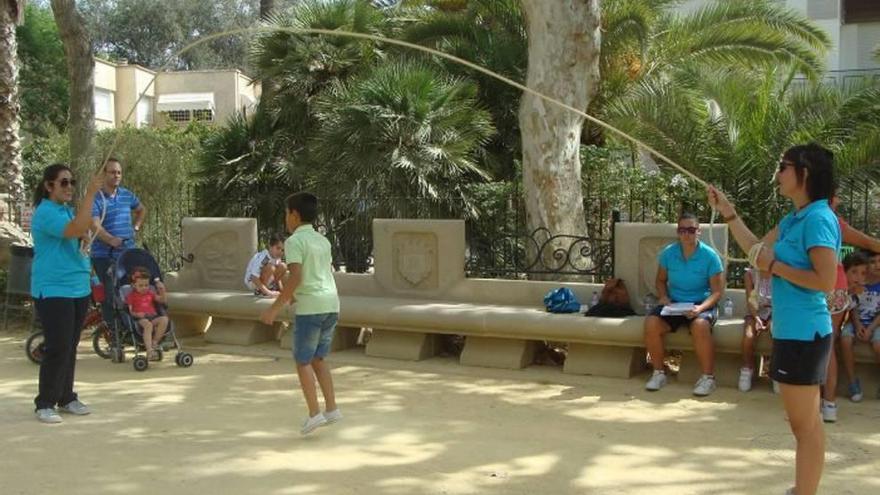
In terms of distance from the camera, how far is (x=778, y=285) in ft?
14.1

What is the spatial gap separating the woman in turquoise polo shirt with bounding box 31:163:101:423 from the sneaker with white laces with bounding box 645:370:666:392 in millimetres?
4371

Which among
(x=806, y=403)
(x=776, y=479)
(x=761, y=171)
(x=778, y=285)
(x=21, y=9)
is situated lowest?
(x=776, y=479)

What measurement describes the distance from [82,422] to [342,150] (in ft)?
18.8

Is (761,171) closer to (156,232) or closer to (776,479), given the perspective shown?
(776,479)

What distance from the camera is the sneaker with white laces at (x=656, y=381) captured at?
7.61 meters

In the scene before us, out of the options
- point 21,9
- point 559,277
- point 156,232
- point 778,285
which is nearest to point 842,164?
point 559,277

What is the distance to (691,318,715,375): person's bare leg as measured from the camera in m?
7.50

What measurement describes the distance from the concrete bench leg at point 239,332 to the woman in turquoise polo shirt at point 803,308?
6.75 metres

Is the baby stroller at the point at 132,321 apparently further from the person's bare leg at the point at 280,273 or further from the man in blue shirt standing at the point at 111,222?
the person's bare leg at the point at 280,273

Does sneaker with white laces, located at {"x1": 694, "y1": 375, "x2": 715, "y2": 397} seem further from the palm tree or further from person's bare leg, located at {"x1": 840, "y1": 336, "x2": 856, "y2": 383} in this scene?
the palm tree

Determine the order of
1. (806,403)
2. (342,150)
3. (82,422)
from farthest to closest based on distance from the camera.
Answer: (342,150)
(82,422)
(806,403)

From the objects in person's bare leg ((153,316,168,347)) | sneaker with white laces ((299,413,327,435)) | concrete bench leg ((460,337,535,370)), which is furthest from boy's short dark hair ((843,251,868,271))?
person's bare leg ((153,316,168,347))

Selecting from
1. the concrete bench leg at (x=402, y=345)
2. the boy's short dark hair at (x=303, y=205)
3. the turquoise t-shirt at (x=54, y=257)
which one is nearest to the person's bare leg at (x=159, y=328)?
the concrete bench leg at (x=402, y=345)

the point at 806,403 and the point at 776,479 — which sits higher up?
the point at 806,403
